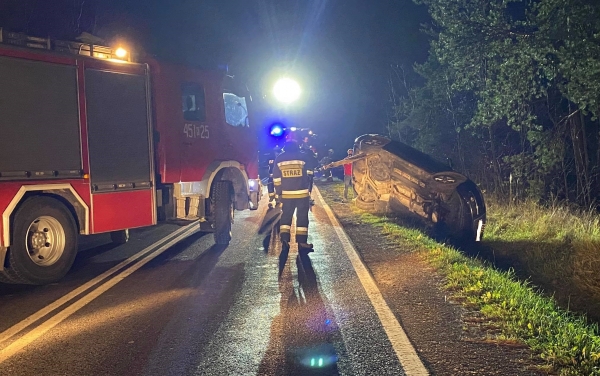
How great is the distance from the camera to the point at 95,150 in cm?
726

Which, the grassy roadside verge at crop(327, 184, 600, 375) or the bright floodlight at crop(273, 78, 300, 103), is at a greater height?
the bright floodlight at crop(273, 78, 300, 103)

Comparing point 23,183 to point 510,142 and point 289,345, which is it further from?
point 510,142

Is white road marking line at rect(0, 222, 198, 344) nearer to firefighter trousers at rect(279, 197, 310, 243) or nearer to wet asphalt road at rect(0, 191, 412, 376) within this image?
wet asphalt road at rect(0, 191, 412, 376)

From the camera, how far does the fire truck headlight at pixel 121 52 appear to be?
7.57 metres

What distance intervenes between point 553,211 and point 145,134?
8192 mm

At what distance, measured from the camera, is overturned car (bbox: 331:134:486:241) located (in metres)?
10.2

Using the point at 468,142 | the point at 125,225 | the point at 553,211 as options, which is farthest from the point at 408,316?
the point at 468,142

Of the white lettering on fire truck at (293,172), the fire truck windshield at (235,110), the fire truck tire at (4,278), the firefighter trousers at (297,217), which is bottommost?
the fire truck tire at (4,278)

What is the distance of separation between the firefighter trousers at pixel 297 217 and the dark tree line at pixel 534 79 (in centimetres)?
537

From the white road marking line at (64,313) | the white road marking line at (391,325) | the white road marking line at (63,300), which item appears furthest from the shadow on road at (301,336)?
the white road marking line at (63,300)

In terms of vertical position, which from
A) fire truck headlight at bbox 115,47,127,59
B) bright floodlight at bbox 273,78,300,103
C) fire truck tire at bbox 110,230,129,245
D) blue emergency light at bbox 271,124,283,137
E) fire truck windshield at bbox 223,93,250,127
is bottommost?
fire truck tire at bbox 110,230,129,245

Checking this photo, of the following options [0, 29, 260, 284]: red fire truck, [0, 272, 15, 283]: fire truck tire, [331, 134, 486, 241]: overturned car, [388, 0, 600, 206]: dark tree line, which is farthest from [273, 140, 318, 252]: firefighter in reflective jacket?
[388, 0, 600, 206]: dark tree line

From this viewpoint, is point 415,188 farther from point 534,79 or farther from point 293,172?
point 534,79

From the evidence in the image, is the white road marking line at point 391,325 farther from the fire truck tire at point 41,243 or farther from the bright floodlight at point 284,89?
the bright floodlight at point 284,89
